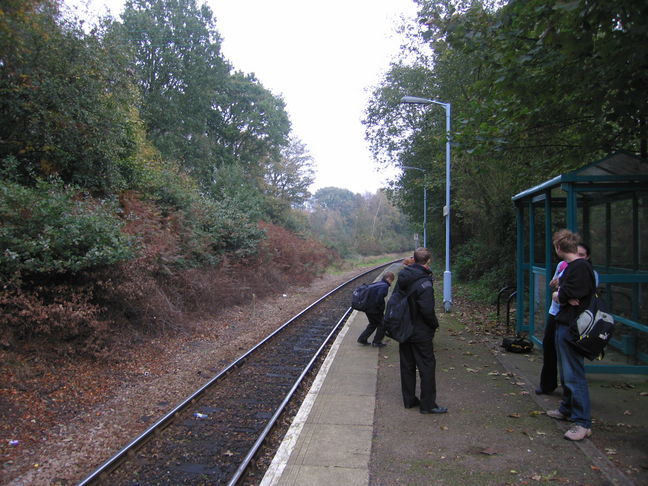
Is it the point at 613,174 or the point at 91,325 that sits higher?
the point at 613,174

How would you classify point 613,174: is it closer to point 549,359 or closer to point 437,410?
point 549,359

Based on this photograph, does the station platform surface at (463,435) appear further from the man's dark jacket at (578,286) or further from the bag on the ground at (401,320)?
the man's dark jacket at (578,286)

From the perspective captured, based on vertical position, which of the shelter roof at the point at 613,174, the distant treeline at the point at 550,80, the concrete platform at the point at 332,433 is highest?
the distant treeline at the point at 550,80

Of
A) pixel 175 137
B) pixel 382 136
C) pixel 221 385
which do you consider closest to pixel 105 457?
pixel 221 385

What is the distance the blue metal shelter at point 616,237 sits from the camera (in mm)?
5793

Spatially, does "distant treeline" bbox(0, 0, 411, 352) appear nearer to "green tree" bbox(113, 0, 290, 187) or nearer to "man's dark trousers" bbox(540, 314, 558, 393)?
"man's dark trousers" bbox(540, 314, 558, 393)

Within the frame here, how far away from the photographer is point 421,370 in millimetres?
5211

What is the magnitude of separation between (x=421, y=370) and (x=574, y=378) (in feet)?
4.98

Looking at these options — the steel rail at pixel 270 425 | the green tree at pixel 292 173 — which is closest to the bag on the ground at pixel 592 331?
the steel rail at pixel 270 425

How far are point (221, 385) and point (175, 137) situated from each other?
2492 centimetres

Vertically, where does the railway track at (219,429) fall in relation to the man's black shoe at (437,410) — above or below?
below

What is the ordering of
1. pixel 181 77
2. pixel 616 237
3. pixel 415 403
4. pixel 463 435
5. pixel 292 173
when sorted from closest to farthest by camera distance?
pixel 463 435 → pixel 415 403 → pixel 616 237 → pixel 181 77 → pixel 292 173

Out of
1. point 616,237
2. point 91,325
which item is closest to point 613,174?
point 616,237

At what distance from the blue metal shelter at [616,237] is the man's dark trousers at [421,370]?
7.30ft
